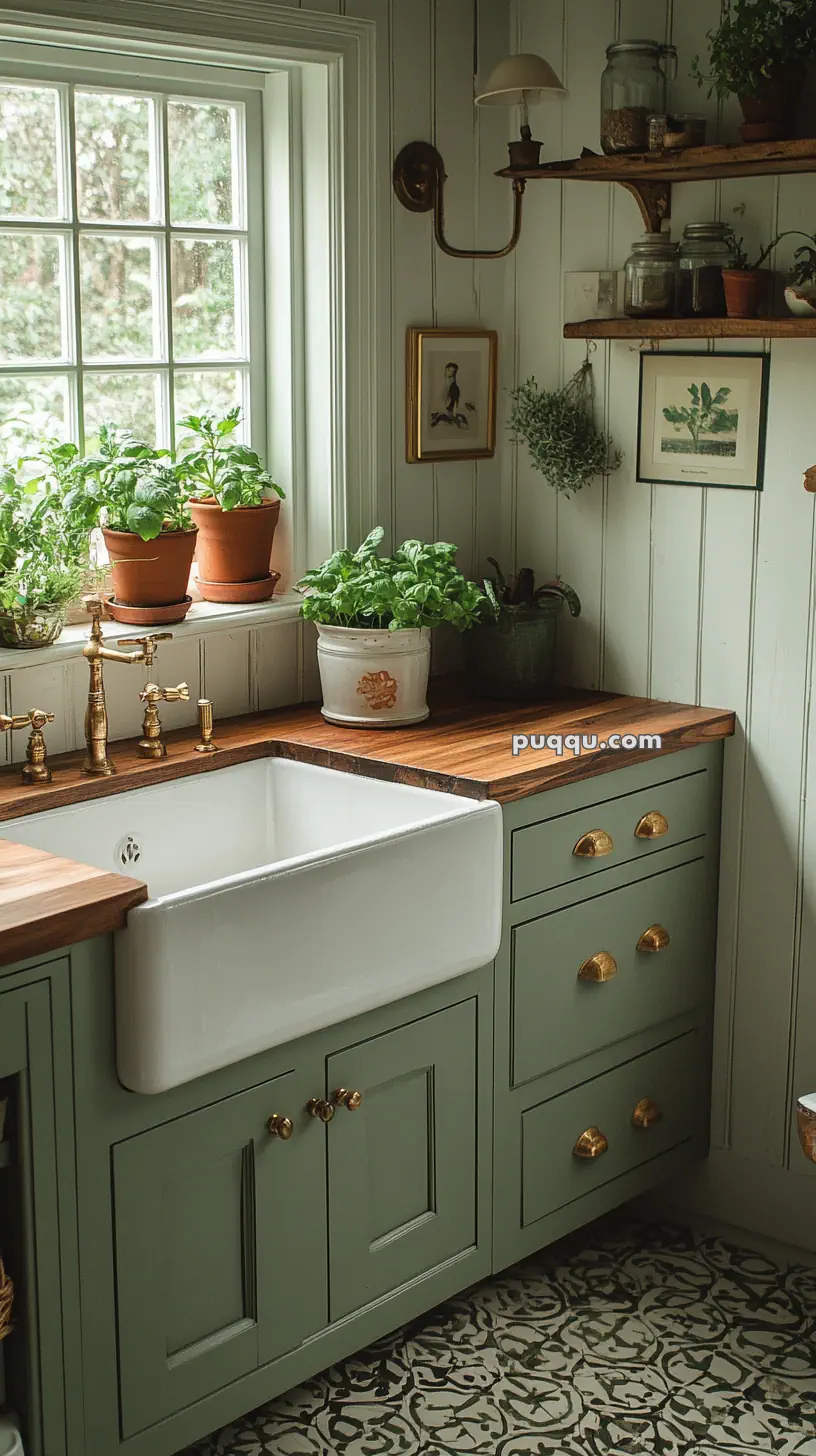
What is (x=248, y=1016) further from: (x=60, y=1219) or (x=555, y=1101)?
(x=555, y=1101)

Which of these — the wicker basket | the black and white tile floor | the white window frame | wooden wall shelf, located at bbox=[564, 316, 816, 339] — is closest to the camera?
the wicker basket

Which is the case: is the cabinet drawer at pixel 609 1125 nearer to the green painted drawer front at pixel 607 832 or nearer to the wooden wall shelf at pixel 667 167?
the green painted drawer front at pixel 607 832

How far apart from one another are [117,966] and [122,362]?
1282 mm

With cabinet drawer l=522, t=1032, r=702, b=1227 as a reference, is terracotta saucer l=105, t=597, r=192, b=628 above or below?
above

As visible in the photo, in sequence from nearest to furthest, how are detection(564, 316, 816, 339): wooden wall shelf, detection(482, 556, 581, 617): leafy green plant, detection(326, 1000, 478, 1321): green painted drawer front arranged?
1. detection(326, 1000, 478, 1321): green painted drawer front
2. detection(564, 316, 816, 339): wooden wall shelf
3. detection(482, 556, 581, 617): leafy green plant

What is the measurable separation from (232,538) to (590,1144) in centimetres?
128

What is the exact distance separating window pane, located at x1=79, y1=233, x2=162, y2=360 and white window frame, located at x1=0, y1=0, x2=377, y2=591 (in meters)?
0.26

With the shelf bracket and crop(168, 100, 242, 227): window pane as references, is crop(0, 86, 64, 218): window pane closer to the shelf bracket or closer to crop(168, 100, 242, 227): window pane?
crop(168, 100, 242, 227): window pane

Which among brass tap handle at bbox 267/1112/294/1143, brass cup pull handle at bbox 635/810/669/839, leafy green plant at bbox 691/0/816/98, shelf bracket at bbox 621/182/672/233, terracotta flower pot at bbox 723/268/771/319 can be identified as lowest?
brass tap handle at bbox 267/1112/294/1143

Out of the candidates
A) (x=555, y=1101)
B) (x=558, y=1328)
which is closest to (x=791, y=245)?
(x=555, y=1101)

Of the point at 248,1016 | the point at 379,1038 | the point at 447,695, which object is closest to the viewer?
the point at 248,1016

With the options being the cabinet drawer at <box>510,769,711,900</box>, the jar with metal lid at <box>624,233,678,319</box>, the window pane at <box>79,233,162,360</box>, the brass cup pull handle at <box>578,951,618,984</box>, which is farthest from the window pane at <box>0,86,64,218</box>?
the brass cup pull handle at <box>578,951,618,984</box>

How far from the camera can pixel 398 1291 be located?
2582 millimetres

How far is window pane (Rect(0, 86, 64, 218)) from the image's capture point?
8.84 feet
